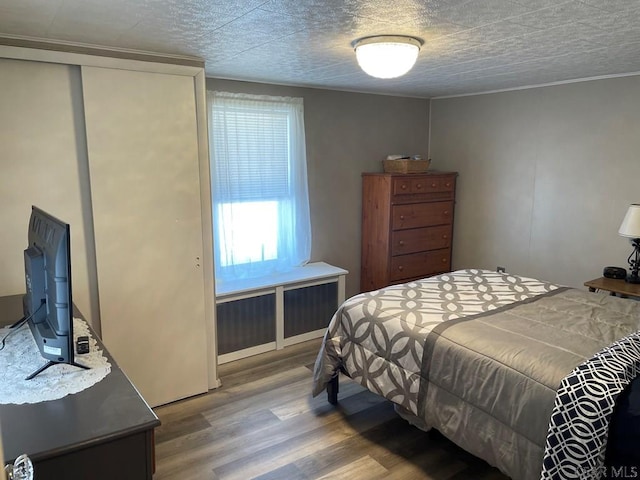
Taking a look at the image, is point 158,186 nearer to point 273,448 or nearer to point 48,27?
point 48,27

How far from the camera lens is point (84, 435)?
1.31 meters

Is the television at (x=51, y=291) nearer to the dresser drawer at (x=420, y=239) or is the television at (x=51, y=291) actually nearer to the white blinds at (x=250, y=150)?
the white blinds at (x=250, y=150)

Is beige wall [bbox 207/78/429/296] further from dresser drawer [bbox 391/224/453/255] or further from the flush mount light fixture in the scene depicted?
the flush mount light fixture

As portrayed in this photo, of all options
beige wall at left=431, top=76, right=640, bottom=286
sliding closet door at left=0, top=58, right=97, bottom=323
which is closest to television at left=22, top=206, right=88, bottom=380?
sliding closet door at left=0, top=58, right=97, bottom=323

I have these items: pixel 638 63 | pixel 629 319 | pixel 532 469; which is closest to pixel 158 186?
pixel 532 469

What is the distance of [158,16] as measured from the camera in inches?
78.7

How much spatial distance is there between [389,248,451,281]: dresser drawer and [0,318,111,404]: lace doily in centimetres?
301

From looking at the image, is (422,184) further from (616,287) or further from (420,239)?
(616,287)

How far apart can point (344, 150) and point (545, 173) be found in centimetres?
181

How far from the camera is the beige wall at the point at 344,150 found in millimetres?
4281

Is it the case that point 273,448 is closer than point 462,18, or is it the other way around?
point 462,18

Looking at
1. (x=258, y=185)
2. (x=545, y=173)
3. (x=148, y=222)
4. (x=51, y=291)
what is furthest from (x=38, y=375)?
(x=545, y=173)

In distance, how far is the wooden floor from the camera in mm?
2420

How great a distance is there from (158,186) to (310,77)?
1.55m
